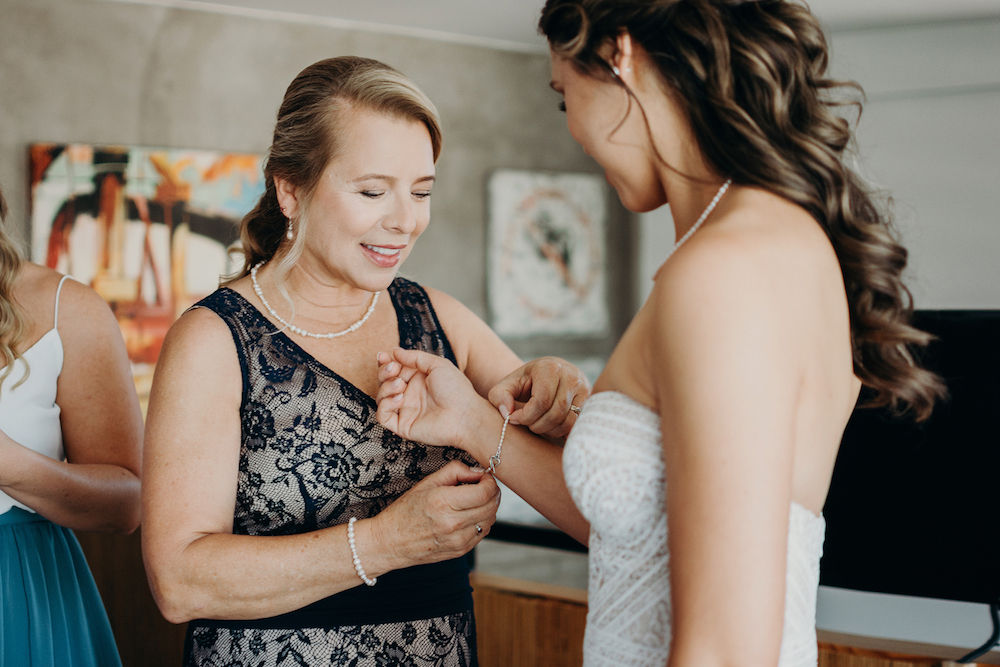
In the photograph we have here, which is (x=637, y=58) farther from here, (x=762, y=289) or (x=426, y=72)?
(x=426, y=72)

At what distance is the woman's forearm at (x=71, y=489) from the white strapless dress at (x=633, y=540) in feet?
3.34

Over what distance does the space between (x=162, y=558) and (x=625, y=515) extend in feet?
2.40

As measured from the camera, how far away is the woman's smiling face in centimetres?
143

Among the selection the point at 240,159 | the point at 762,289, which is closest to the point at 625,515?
the point at 762,289

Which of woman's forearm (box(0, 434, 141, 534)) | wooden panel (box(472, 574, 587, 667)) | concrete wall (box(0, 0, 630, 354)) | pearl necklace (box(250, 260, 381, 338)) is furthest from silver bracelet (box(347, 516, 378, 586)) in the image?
concrete wall (box(0, 0, 630, 354))

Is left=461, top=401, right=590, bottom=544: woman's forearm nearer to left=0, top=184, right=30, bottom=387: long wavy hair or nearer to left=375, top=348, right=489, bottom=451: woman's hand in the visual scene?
left=375, top=348, right=489, bottom=451: woman's hand

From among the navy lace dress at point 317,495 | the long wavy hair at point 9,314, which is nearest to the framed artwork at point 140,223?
the long wavy hair at point 9,314

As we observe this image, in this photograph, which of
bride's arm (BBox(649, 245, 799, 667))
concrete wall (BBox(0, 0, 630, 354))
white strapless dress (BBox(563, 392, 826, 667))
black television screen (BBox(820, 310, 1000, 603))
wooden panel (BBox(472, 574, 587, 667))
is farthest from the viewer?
concrete wall (BBox(0, 0, 630, 354))

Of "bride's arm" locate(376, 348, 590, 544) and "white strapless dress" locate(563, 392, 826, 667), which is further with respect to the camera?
"bride's arm" locate(376, 348, 590, 544)

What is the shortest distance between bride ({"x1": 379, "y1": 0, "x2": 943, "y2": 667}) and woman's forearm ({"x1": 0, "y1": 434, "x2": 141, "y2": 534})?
1005 millimetres

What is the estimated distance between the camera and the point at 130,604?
7.27 ft

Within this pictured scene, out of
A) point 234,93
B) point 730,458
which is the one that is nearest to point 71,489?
point 730,458

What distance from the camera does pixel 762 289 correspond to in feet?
2.84

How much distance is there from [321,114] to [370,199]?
0.58 ft
